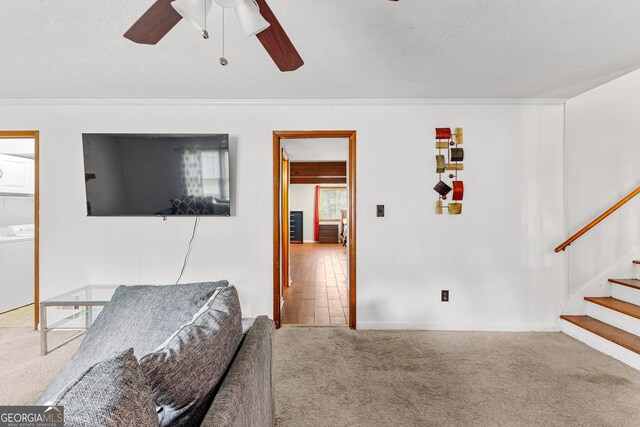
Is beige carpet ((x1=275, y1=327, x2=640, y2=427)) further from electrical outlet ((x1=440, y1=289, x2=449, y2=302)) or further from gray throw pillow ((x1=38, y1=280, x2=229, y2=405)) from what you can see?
gray throw pillow ((x1=38, y1=280, x2=229, y2=405))

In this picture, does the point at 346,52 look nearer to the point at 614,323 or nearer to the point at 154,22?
the point at 154,22

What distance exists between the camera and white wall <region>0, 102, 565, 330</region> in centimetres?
301

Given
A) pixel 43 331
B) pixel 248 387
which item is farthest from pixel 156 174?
pixel 248 387

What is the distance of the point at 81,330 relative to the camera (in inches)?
117

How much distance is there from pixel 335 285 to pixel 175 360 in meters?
4.14

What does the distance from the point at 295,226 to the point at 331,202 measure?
1.63 meters

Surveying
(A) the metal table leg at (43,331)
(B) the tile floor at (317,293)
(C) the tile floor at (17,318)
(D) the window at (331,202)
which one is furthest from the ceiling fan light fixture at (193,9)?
(D) the window at (331,202)

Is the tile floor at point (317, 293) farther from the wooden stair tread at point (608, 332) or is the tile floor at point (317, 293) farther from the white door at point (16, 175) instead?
the white door at point (16, 175)

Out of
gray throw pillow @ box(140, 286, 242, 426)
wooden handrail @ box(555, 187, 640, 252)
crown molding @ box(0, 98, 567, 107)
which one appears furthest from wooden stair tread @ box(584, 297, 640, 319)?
gray throw pillow @ box(140, 286, 242, 426)

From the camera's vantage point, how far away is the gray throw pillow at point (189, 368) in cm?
77

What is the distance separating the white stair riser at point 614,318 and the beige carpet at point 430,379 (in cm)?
38

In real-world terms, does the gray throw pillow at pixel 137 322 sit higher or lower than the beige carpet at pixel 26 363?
higher

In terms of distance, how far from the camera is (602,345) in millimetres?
2525

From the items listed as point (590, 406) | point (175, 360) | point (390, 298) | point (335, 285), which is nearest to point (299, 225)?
point (335, 285)
